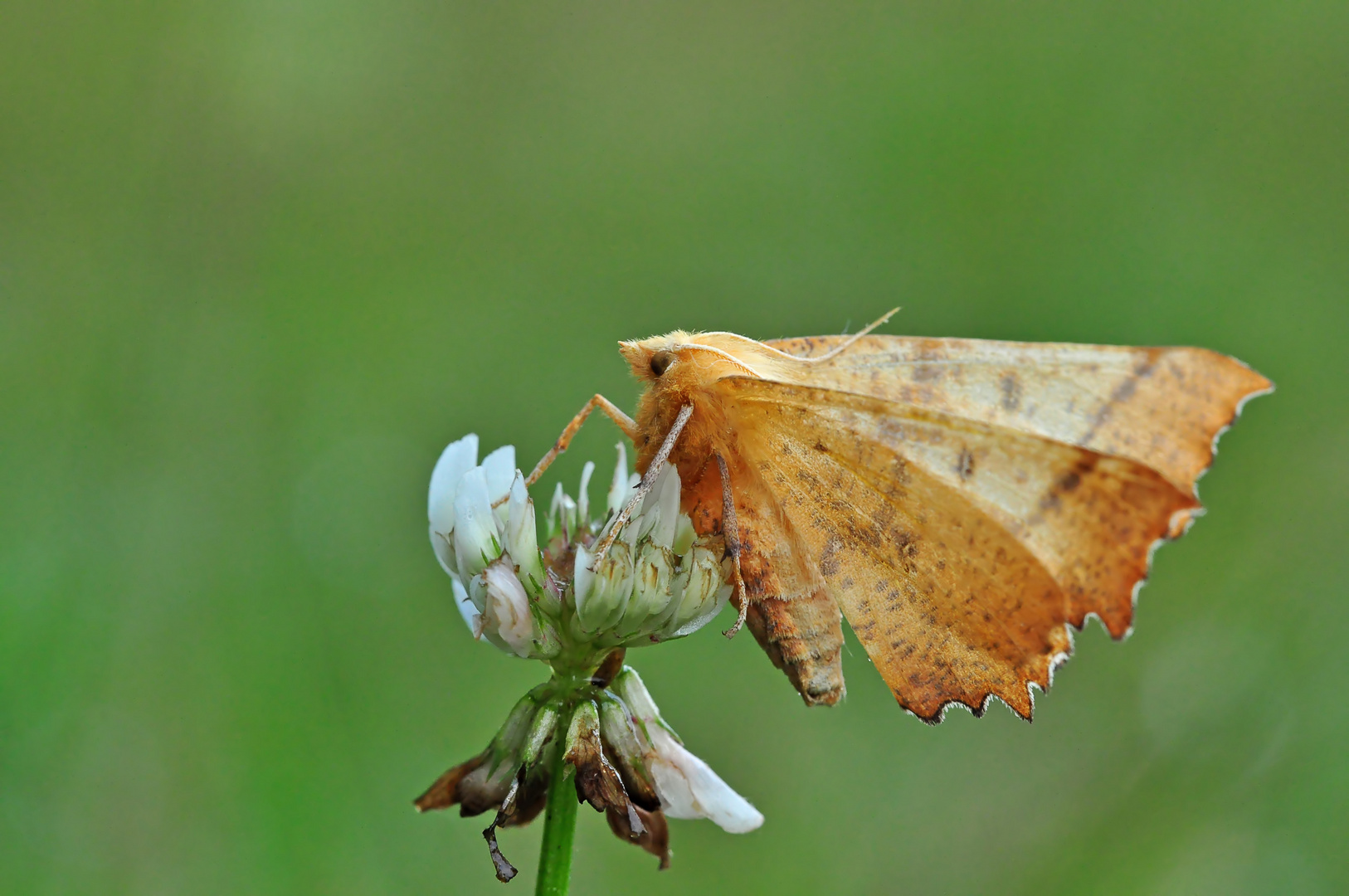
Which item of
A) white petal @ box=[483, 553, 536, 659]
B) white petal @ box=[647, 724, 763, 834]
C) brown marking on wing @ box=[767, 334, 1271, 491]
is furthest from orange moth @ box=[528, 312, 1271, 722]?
white petal @ box=[483, 553, 536, 659]

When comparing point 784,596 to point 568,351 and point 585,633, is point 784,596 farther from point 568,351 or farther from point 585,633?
point 568,351

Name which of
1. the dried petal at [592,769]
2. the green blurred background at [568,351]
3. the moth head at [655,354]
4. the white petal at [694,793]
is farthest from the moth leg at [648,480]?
the green blurred background at [568,351]

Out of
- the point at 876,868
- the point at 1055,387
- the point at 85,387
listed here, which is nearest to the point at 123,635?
the point at 85,387

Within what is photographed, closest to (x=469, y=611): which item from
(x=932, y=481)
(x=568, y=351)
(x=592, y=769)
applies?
(x=592, y=769)

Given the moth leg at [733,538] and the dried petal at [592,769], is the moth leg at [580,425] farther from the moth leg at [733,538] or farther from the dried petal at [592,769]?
the dried petal at [592,769]

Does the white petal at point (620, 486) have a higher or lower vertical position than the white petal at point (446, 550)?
higher

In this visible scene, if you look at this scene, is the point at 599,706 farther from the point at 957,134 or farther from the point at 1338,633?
the point at 957,134
